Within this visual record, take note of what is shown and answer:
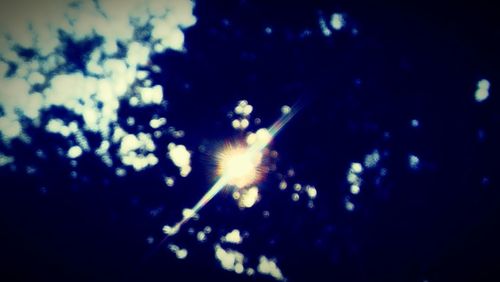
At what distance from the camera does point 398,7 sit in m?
3.90

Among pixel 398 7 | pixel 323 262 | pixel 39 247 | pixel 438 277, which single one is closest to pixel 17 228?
pixel 39 247

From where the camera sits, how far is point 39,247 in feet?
20.2

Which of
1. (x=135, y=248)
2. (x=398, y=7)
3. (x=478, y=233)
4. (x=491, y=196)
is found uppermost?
(x=398, y=7)

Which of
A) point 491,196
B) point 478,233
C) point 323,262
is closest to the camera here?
point 491,196

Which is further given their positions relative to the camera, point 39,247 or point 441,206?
point 39,247

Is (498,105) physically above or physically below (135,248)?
above

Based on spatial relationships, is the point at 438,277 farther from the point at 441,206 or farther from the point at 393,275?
the point at 441,206

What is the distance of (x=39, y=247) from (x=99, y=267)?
68.0 inches

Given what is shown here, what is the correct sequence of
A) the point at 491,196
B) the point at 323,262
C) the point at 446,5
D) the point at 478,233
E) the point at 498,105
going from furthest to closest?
the point at 323,262 → the point at 478,233 → the point at 491,196 → the point at 498,105 → the point at 446,5

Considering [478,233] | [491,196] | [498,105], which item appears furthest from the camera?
[478,233]

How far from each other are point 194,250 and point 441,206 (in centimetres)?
583

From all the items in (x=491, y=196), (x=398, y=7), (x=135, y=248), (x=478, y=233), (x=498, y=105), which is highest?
(x=398, y=7)

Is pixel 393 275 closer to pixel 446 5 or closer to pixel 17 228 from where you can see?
pixel 446 5

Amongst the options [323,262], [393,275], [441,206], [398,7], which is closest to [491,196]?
[441,206]
